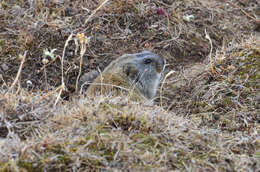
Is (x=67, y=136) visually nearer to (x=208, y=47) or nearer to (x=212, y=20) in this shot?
(x=208, y=47)

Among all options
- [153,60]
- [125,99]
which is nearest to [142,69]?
[153,60]

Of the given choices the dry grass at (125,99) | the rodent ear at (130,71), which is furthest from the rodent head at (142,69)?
the dry grass at (125,99)

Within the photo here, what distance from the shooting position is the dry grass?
8.70 feet

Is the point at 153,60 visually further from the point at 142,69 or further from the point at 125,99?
the point at 125,99

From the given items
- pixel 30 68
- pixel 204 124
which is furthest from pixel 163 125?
pixel 30 68

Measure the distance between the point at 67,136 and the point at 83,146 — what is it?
0.61 ft

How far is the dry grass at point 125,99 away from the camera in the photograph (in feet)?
8.70

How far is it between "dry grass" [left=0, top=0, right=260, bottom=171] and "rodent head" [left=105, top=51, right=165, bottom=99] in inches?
8.4

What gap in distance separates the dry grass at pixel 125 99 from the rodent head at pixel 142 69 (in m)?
0.21

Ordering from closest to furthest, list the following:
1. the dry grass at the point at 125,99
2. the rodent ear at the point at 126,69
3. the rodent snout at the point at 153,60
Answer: the dry grass at the point at 125,99
the rodent ear at the point at 126,69
the rodent snout at the point at 153,60

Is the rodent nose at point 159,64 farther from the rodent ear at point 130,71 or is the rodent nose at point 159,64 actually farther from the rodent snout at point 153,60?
the rodent ear at point 130,71

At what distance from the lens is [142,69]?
488 centimetres

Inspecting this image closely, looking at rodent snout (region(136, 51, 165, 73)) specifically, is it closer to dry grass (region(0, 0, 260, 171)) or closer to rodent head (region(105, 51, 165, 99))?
rodent head (region(105, 51, 165, 99))

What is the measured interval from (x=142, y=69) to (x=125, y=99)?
1594 mm
